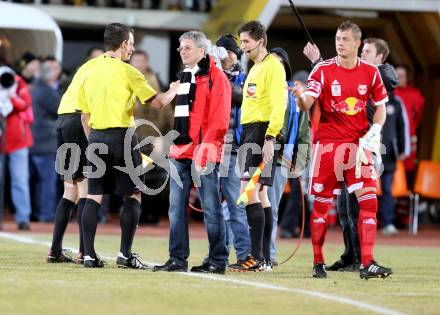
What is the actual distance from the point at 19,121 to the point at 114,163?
7.37 metres

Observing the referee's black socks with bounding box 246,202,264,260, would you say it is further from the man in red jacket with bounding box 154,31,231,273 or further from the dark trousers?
the dark trousers

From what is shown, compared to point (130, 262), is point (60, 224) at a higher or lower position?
higher

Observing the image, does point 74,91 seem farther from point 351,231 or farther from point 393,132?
point 393,132

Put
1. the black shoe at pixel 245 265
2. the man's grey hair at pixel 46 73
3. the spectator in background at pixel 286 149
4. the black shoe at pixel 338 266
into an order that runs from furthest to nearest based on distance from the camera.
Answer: the man's grey hair at pixel 46 73 < the spectator in background at pixel 286 149 < the black shoe at pixel 338 266 < the black shoe at pixel 245 265

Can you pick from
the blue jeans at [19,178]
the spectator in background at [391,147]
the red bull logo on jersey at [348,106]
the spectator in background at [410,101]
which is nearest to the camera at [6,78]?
the blue jeans at [19,178]

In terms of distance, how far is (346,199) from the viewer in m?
12.3

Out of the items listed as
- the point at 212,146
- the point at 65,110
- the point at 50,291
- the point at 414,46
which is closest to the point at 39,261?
the point at 65,110

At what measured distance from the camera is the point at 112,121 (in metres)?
11.0

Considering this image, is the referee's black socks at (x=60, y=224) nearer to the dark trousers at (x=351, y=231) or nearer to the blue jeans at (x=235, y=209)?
the blue jeans at (x=235, y=209)

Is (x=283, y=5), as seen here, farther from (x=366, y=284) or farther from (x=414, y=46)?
(x=366, y=284)

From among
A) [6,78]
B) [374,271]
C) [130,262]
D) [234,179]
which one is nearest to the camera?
[374,271]

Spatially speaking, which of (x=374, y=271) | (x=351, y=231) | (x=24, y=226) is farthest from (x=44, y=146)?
(x=374, y=271)

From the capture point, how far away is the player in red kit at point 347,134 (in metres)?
10.7

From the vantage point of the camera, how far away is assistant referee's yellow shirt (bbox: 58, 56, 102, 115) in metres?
11.2
